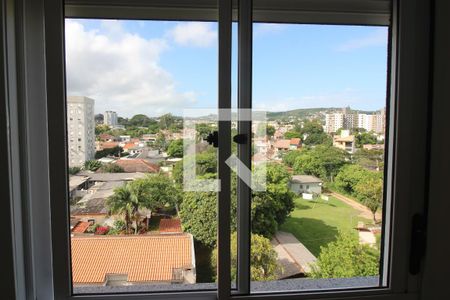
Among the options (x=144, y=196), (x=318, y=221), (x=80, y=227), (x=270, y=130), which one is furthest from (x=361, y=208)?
(x=80, y=227)

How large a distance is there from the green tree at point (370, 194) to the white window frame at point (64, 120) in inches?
1.8

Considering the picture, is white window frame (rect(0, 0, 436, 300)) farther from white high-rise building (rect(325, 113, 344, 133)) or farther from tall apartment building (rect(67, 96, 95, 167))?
white high-rise building (rect(325, 113, 344, 133))

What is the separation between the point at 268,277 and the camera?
1.34 metres

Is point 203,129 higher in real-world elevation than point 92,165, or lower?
higher

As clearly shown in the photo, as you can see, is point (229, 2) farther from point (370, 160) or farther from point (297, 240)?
point (297, 240)

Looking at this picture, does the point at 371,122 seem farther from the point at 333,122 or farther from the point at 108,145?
the point at 108,145

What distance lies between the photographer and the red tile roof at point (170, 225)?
1313 millimetres

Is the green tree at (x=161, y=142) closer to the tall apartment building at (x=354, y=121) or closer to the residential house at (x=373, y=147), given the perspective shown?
the tall apartment building at (x=354, y=121)

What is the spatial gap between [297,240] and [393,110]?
2.28 ft

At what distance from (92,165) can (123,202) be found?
0.20 m

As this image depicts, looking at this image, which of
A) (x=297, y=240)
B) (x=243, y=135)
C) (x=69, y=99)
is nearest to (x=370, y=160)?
(x=297, y=240)

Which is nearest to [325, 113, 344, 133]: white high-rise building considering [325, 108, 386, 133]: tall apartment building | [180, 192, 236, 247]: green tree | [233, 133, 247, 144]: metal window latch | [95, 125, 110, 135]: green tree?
[325, 108, 386, 133]: tall apartment building

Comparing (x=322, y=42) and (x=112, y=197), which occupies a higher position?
(x=322, y=42)

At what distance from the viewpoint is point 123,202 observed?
131 centimetres
